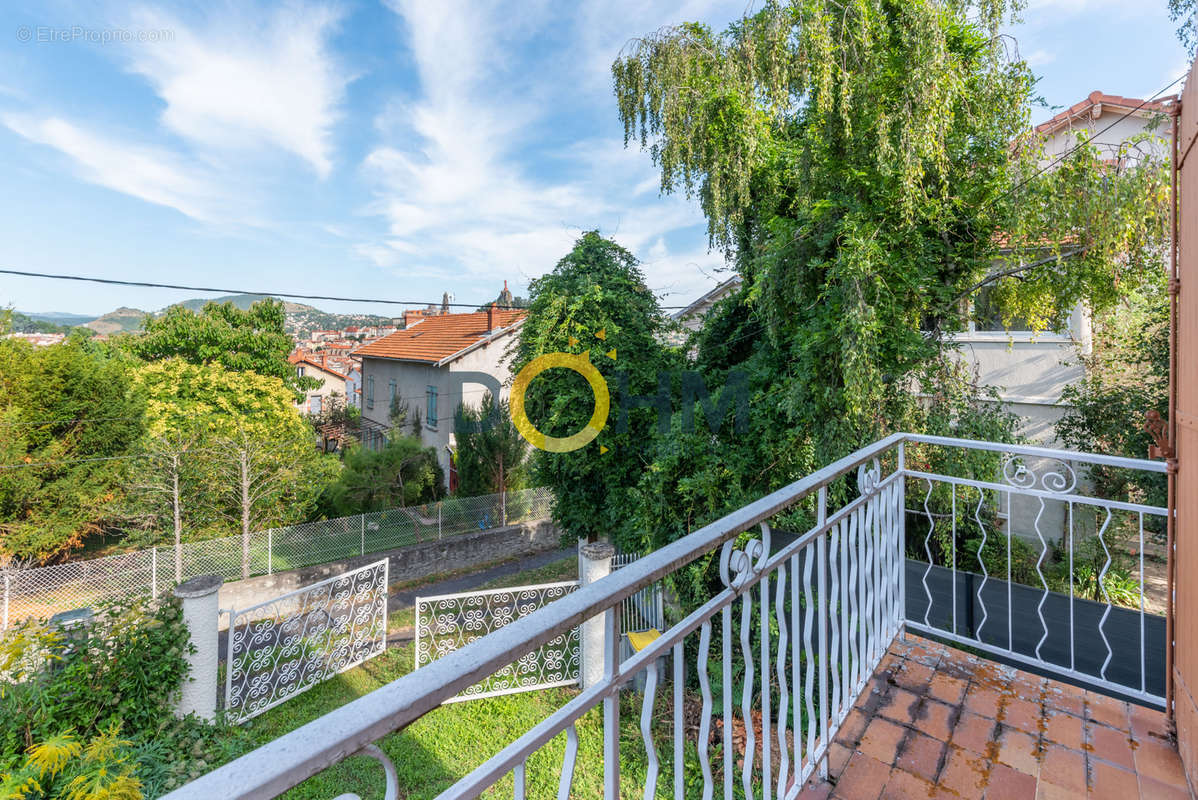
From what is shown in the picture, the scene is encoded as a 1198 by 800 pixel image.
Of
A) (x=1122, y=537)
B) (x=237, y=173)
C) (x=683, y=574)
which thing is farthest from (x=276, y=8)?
(x=1122, y=537)

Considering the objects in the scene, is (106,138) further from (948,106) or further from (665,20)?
(948,106)

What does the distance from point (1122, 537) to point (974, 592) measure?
438cm

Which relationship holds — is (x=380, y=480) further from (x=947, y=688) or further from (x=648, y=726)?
(x=648, y=726)

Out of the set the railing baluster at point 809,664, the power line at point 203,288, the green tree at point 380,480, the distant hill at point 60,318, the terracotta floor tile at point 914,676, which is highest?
the distant hill at point 60,318

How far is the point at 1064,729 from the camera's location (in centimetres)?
194

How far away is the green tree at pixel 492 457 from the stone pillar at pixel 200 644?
8.48 metres

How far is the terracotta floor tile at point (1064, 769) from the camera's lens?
170 centimetres

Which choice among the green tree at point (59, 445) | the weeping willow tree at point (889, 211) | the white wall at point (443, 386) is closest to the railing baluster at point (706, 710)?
Answer: the weeping willow tree at point (889, 211)

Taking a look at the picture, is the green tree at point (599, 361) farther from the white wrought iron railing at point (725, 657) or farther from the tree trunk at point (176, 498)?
the tree trunk at point (176, 498)

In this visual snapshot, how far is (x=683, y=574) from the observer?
666 cm

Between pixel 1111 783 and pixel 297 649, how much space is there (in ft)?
26.4

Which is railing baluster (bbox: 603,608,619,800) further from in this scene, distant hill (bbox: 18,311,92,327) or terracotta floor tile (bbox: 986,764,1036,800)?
distant hill (bbox: 18,311,92,327)

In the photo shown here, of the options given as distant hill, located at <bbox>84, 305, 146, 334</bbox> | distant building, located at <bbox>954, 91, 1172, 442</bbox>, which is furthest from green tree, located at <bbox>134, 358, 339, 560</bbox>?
distant building, located at <bbox>954, 91, 1172, 442</bbox>

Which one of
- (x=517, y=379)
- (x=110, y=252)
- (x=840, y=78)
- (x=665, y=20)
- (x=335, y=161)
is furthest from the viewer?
(x=335, y=161)
